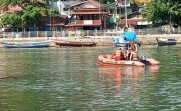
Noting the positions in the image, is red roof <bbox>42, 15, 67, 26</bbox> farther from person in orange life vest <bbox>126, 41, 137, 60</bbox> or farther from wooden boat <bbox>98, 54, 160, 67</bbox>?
person in orange life vest <bbox>126, 41, 137, 60</bbox>

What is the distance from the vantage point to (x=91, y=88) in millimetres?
32125

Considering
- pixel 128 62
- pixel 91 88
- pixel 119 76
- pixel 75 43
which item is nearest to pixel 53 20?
pixel 75 43

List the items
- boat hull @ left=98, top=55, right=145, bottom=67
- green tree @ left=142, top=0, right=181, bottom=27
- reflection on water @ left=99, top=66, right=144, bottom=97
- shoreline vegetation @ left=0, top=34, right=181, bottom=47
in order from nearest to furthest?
1. reflection on water @ left=99, top=66, right=144, bottom=97
2. boat hull @ left=98, top=55, right=145, bottom=67
3. shoreline vegetation @ left=0, top=34, right=181, bottom=47
4. green tree @ left=142, top=0, right=181, bottom=27

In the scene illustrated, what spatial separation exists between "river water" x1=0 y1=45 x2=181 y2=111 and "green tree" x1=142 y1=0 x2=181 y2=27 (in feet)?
134

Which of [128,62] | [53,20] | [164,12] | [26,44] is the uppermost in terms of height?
[164,12]

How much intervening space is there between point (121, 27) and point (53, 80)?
6308cm

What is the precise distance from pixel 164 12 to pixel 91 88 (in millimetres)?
57291

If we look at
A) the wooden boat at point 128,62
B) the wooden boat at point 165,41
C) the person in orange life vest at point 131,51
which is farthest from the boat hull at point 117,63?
the wooden boat at point 165,41

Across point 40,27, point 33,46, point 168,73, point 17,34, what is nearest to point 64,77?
point 168,73

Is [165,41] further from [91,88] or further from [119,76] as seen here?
[91,88]

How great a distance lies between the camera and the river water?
26188 mm

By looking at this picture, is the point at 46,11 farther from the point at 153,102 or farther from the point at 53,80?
the point at 153,102

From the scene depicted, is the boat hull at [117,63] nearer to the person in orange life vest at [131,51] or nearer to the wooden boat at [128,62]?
the wooden boat at [128,62]

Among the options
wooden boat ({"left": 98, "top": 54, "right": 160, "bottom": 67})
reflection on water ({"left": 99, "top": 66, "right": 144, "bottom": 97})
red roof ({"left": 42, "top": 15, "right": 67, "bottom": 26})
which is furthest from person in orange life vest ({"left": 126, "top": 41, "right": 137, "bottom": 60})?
red roof ({"left": 42, "top": 15, "right": 67, "bottom": 26})
